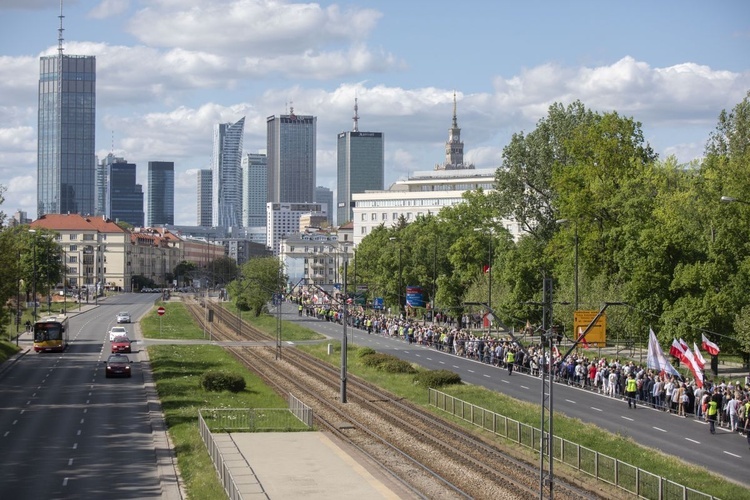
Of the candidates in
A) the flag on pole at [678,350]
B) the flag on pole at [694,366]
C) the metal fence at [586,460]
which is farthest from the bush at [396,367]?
the flag on pole at [694,366]

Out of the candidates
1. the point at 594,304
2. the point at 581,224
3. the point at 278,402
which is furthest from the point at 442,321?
the point at 278,402

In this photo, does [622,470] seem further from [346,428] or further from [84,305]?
[84,305]

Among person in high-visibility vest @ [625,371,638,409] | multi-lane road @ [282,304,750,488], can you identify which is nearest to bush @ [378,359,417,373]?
multi-lane road @ [282,304,750,488]

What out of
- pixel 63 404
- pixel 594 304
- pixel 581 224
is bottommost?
pixel 63 404

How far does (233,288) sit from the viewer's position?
141125 mm

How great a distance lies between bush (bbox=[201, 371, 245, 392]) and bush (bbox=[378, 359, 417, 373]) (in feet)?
36.0

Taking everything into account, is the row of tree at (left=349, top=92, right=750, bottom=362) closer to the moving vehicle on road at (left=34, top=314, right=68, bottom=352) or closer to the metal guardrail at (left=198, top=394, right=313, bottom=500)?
the metal guardrail at (left=198, top=394, right=313, bottom=500)

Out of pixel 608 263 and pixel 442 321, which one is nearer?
pixel 608 263

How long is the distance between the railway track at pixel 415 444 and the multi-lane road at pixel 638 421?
5.34 m

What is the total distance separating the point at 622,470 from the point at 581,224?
142ft

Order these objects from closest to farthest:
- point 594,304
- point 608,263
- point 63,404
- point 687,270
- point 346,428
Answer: point 346,428 → point 63,404 → point 687,270 → point 594,304 → point 608,263

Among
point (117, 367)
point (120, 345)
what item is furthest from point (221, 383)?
point (120, 345)

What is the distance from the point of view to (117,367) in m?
59.9

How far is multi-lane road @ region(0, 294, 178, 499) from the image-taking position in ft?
Answer: 99.6
